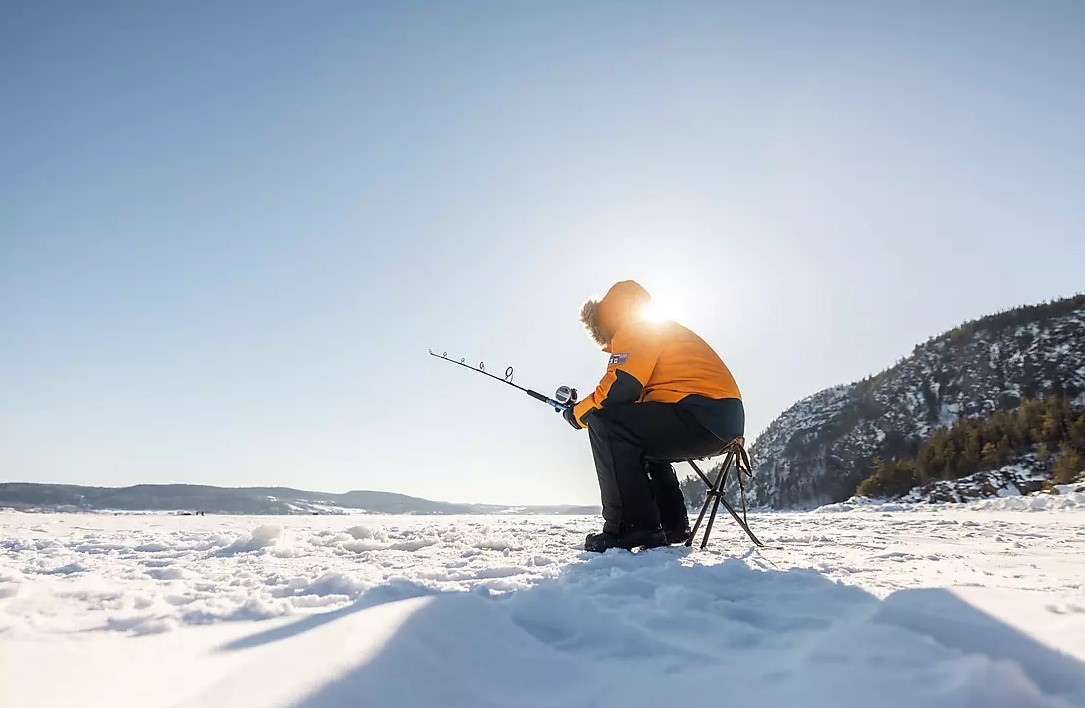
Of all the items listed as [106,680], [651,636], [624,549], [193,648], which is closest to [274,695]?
[106,680]

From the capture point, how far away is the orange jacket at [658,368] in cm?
390

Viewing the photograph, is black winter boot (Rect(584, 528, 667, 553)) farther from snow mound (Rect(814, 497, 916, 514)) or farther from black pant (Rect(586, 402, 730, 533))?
snow mound (Rect(814, 497, 916, 514))

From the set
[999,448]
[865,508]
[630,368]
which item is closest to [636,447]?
[630,368]

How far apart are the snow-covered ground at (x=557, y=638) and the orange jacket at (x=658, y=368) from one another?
4.27ft

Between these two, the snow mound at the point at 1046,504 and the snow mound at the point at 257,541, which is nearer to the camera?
the snow mound at the point at 257,541

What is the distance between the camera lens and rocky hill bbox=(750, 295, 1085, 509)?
95.8 ft

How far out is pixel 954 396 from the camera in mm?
32469

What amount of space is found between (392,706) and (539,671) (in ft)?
1.25

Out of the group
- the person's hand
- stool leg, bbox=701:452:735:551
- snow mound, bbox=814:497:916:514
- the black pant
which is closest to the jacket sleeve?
the black pant

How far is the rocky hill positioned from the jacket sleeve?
101 feet

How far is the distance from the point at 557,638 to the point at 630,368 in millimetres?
2517

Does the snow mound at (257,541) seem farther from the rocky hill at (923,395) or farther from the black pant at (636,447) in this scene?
the rocky hill at (923,395)

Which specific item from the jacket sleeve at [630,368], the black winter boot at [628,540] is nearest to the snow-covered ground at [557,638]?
the black winter boot at [628,540]

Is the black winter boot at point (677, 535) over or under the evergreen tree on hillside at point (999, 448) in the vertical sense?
under
